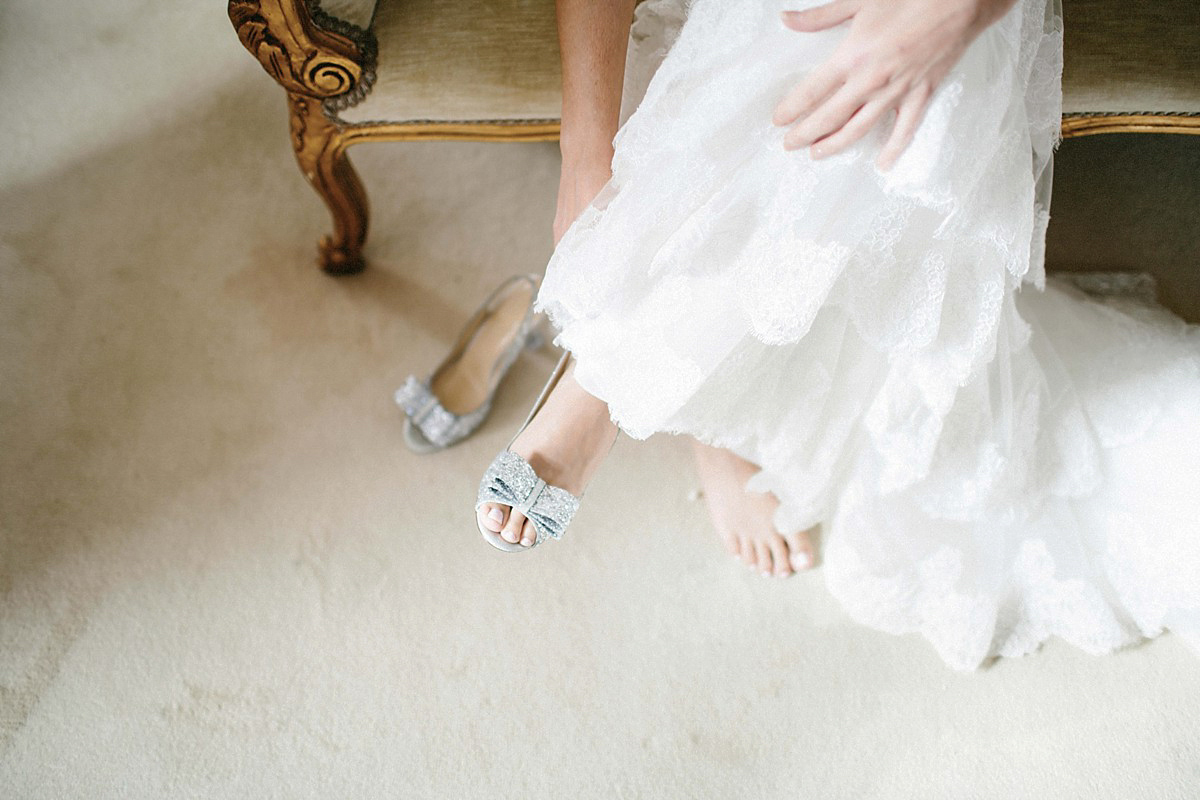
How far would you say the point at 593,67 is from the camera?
0.75 m

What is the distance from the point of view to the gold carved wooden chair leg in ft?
2.59

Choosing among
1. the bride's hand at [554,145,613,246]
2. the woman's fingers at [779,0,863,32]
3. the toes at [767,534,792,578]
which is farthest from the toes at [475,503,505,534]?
the woman's fingers at [779,0,863,32]

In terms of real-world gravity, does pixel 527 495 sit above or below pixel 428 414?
above

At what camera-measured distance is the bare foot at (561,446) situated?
0.75m

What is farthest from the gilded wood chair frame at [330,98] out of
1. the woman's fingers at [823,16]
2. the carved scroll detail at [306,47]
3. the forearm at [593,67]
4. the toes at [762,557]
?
the toes at [762,557]

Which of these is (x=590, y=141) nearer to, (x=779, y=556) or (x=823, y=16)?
(x=823, y=16)

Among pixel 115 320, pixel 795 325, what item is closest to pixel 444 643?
pixel 795 325

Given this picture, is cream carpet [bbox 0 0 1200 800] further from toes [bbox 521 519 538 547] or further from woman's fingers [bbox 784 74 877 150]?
woman's fingers [bbox 784 74 877 150]

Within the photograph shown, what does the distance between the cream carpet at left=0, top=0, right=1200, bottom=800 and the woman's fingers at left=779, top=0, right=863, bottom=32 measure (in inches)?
23.4

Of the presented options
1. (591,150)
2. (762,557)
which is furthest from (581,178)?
(762,557)

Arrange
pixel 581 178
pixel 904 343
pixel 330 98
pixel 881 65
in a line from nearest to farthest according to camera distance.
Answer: pixel 881 65 → pixel 904 343 → pixel 581 178 → pixel 330 98

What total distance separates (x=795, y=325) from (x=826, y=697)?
0.50m

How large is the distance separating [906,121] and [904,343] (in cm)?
19

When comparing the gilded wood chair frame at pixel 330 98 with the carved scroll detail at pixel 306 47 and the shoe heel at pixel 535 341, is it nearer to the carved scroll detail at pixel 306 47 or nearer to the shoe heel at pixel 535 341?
the carved scroll detail at pixel 306 47
